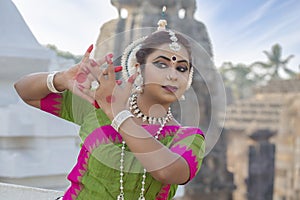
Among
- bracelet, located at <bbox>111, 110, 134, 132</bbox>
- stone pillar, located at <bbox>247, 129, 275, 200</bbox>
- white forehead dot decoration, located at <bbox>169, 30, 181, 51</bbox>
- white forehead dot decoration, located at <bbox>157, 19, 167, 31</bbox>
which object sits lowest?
stone pillar, located at <bbox>247, 129, 275, 200</bbox>

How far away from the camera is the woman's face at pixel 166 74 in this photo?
737 mm

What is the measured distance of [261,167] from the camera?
8125mm

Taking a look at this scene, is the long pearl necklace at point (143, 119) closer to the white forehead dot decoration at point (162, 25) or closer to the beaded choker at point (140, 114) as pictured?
the beaded choker at point (140, 114)

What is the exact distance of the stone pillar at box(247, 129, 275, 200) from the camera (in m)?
8.10

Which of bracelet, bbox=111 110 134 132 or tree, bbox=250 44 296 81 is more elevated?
tree, bbox=250 44 296 81

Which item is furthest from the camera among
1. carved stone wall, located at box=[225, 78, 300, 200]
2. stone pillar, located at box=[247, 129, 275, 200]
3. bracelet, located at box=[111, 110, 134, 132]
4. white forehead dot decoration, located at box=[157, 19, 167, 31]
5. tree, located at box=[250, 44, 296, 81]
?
tree, located at box=[250, 44, 296, 81]

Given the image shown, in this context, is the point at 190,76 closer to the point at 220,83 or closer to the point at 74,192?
the point at 220,83

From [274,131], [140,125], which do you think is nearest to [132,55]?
[140,125]

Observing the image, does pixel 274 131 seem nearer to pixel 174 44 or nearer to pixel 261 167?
pixel 261 167

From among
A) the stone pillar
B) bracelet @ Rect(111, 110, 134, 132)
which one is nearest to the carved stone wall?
the stone pillar

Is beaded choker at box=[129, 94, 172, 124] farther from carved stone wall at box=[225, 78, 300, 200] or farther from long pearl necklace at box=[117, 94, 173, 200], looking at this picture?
carved stone wall at box=[225, 78, 300, 200]

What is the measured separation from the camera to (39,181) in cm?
139

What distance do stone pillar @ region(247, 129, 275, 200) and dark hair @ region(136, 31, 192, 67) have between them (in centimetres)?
756

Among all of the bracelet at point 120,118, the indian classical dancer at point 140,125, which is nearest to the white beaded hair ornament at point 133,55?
the indian classical dancer at point 140,125
